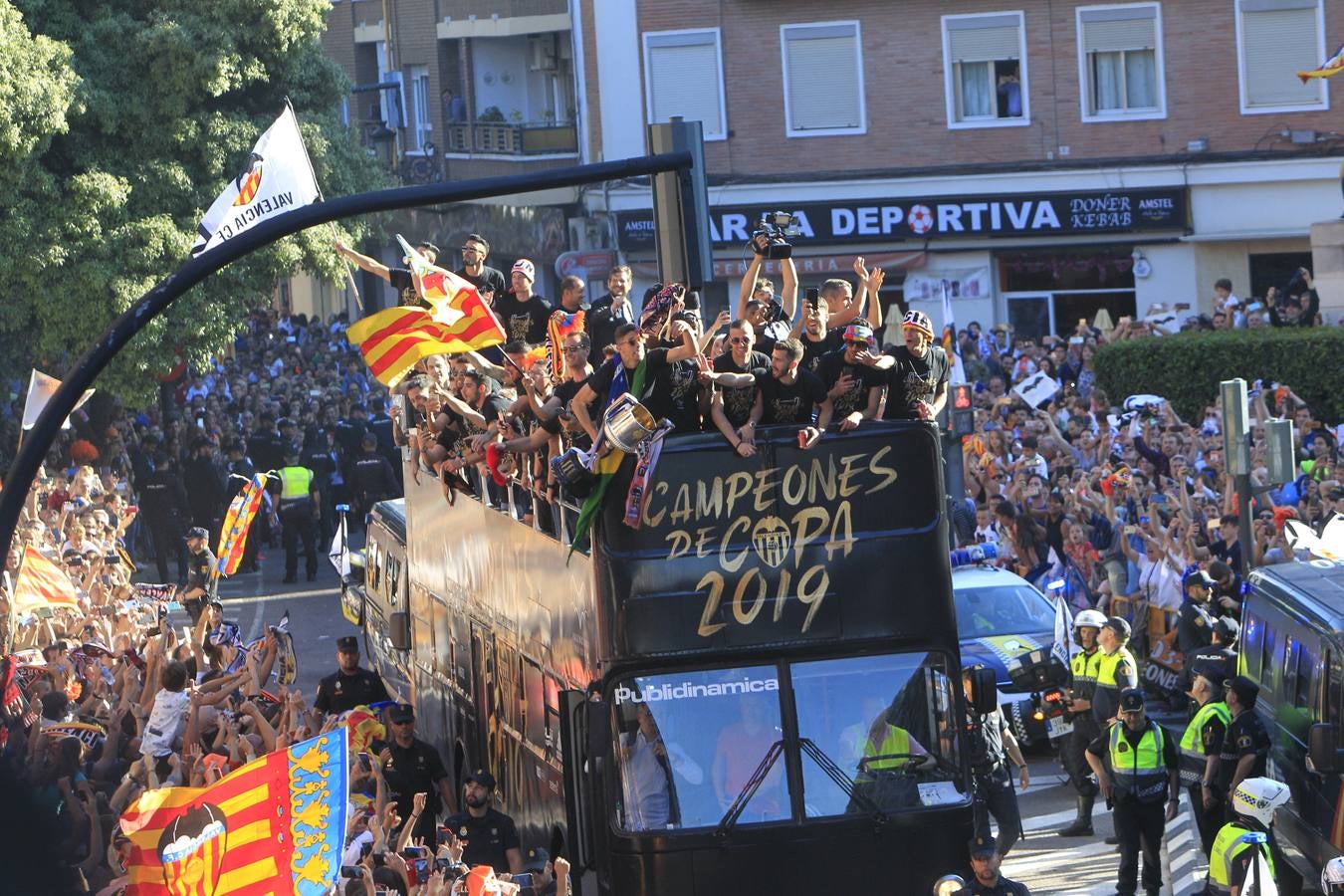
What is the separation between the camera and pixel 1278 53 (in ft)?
127

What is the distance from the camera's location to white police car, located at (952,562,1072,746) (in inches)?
710

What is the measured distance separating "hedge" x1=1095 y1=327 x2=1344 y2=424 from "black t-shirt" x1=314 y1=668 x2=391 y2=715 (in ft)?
52.0

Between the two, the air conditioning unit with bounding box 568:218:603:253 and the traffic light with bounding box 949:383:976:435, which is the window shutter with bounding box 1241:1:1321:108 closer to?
the air conditioning unit with bounding box 568:218:603:253

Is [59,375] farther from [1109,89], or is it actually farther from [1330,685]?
[1330,685]

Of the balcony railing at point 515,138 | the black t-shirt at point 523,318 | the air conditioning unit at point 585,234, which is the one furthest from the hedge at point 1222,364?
the balcony railing at point 515,138

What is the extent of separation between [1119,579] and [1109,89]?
22.6 metres

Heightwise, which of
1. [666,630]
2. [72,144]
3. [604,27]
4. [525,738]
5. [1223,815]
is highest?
[604,27]

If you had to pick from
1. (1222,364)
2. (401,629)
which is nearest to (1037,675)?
(401,629)

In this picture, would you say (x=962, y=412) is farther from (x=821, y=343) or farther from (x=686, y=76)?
(x=686, y=76)

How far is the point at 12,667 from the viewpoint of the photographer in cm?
1513

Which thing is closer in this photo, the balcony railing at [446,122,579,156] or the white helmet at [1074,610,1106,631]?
the white helmet at [1074,610,1106,631]

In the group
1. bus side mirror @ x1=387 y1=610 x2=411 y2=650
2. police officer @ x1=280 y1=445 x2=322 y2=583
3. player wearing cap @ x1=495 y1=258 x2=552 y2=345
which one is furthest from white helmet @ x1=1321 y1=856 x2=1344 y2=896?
police officer @ x1=280 y1=445 x2=322 y2=583

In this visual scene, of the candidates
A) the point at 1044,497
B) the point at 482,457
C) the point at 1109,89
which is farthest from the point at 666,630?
the point at 1109,89

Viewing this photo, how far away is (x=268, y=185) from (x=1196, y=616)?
7.98m
